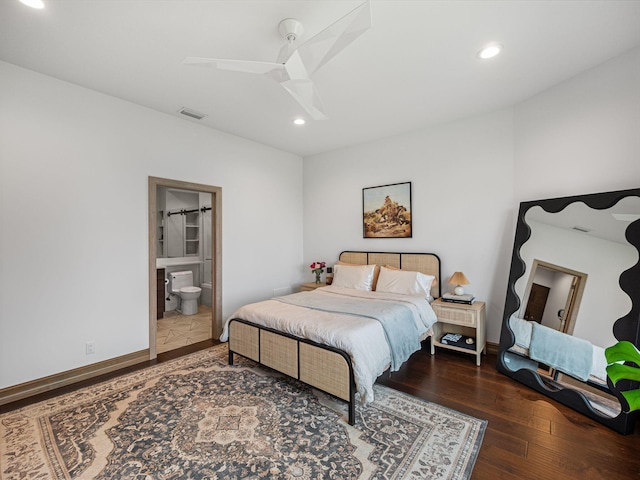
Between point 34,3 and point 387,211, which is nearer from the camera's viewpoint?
point 34,3

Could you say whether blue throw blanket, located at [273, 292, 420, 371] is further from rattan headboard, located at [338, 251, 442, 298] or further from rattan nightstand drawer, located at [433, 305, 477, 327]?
rattan headboard, located at [338, 251, 442, 298]

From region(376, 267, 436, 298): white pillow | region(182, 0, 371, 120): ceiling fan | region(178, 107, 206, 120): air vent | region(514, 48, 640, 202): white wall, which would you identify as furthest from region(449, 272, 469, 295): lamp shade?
region(178, 107, 206, 120): air vent

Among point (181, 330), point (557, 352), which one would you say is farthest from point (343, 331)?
point (181, 330)

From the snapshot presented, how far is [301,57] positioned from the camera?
1.91 meters

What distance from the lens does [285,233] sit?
5129 millimetres

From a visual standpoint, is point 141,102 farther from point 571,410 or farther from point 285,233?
point 571,410

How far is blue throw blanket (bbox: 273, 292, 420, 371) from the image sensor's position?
2.57 metres

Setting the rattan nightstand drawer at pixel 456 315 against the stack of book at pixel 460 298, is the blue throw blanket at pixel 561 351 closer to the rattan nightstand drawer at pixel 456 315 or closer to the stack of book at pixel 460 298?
the rattan nightstand drawer at pixel 456 315

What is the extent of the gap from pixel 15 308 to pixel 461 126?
510 cm

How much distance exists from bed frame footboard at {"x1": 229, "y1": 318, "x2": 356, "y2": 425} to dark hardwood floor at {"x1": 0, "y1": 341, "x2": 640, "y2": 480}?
0.82 metres

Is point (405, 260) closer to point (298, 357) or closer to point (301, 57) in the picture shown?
point (298, 357)

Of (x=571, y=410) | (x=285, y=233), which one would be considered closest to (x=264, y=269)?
(x=285, y=233)

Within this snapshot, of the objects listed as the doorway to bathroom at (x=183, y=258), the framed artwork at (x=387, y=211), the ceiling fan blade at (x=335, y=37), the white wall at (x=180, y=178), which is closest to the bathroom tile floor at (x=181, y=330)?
the doorway to bathroom at (x=183, y=258)

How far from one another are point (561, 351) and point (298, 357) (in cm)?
234
